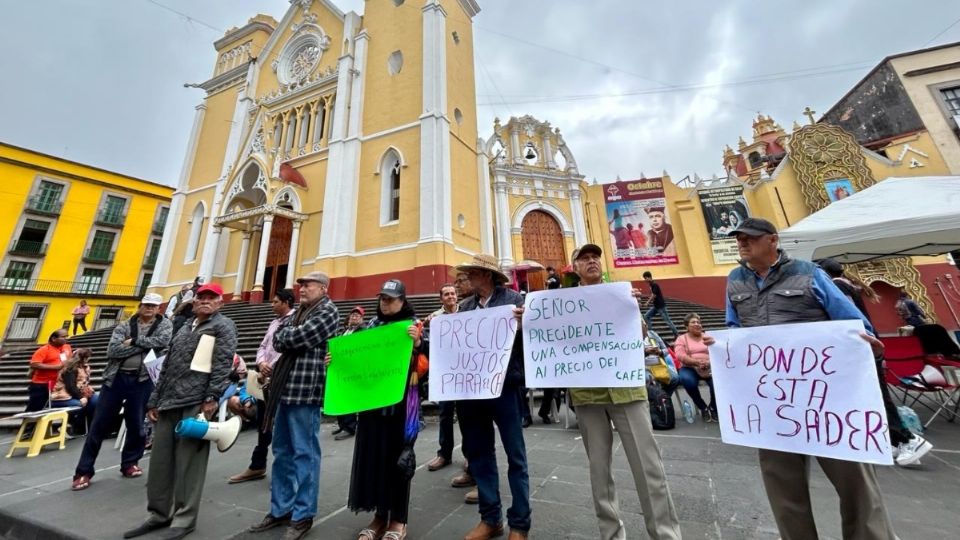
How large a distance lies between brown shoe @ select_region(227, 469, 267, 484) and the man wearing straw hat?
2459mm

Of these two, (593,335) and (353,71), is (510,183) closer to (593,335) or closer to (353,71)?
(353,71)

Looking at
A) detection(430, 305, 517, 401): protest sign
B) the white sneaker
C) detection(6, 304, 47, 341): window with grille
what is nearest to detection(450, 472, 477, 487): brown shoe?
detection(430, 305, 517, 401): protest sign

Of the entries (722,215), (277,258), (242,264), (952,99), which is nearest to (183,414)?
(277,258)

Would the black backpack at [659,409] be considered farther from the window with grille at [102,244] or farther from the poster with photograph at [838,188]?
the window with grille at [102,244]

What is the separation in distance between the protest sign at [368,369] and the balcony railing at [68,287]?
103 ft

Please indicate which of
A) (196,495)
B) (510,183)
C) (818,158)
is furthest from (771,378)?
(818,158)

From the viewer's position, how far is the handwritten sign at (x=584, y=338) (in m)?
1.94

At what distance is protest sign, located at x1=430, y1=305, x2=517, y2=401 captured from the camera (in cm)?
215

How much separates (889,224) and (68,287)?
3655cm

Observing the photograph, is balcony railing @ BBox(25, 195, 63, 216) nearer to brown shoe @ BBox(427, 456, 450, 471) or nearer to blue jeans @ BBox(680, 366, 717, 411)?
brown shoe @ BBox(427, 456, 450, 471)

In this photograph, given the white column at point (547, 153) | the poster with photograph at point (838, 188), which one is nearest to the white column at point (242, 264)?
the white column at point (547, 153)

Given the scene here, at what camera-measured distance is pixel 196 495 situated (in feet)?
7.86

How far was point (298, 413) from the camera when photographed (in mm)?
2430

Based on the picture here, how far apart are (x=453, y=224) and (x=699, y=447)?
31.7ft
